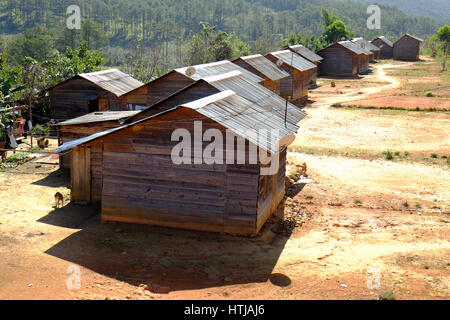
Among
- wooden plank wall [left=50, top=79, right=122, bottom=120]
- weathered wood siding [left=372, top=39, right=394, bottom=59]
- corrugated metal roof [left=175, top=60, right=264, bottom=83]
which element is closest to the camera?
corrugated metal roof [left=175, top=60, right=264, bottom=83]

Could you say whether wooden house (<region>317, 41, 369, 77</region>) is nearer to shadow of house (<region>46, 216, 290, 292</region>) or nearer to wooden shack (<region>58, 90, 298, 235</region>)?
wooden shack (<region>58, 90, 298, 235</region>)

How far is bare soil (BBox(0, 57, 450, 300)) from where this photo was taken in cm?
1061

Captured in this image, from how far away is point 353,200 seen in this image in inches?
672

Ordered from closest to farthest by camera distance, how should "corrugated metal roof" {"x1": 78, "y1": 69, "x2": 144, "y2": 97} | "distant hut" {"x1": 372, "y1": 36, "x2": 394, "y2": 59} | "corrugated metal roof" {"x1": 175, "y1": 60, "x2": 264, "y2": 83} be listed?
"corrugated metal roof" {"x1": 175, "y1": 60, "x2": 264, "y2": 83} < "corrugated metal roof" {"x1": 78, "y1": 69, "x2": 144, "y2": 97} < "distant hut" {"x1": 372, "y1": 36, "x2": 394, "y2": 59}

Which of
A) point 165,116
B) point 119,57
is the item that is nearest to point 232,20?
point 119,57

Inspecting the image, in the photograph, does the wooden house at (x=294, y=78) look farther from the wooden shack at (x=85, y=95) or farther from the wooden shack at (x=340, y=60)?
the wooden shack at (x=340, y=60)

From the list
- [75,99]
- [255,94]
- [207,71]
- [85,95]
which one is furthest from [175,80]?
[75,99]

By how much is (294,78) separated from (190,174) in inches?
998

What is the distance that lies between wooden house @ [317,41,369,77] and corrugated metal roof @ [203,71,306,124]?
36970 mm

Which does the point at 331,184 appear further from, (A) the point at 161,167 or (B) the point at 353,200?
(A) the point at 161,167

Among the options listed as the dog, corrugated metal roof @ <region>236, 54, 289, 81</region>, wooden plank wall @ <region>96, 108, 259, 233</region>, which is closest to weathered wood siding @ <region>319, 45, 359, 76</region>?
corrugated metal roof @ <region>236, 54, 289, 81</region>

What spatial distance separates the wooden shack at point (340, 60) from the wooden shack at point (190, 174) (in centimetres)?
4214

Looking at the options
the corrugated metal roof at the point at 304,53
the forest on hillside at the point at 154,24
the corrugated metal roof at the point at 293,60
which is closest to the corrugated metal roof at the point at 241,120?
the corrugated metal roof at the point at 293,60
